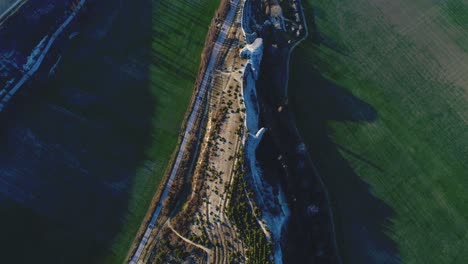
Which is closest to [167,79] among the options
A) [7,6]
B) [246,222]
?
[246,222]

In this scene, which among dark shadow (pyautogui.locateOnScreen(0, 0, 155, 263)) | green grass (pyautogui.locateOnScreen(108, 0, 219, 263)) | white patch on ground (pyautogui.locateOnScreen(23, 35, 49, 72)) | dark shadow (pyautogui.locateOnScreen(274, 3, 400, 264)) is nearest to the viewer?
dark shadow (pyautogui.locateOnScreen(0, 0, 155, 263))

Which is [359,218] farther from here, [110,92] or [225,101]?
[110,92]

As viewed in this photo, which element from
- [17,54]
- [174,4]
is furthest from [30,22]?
[174,4]

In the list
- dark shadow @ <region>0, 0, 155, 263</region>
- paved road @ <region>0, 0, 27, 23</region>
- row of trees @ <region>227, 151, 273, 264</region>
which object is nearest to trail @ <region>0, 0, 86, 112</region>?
dark shadow @ <region>0, 0, 155, 263</region>

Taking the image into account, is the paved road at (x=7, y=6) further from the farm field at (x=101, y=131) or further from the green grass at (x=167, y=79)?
the green grass at (x=167, y=79)

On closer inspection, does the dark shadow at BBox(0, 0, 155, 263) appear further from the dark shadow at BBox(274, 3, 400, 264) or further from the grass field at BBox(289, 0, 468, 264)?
the grass field at BBox(289, 0, 468, 264)

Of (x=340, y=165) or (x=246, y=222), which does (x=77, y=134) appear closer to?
(x=246, y=222)
